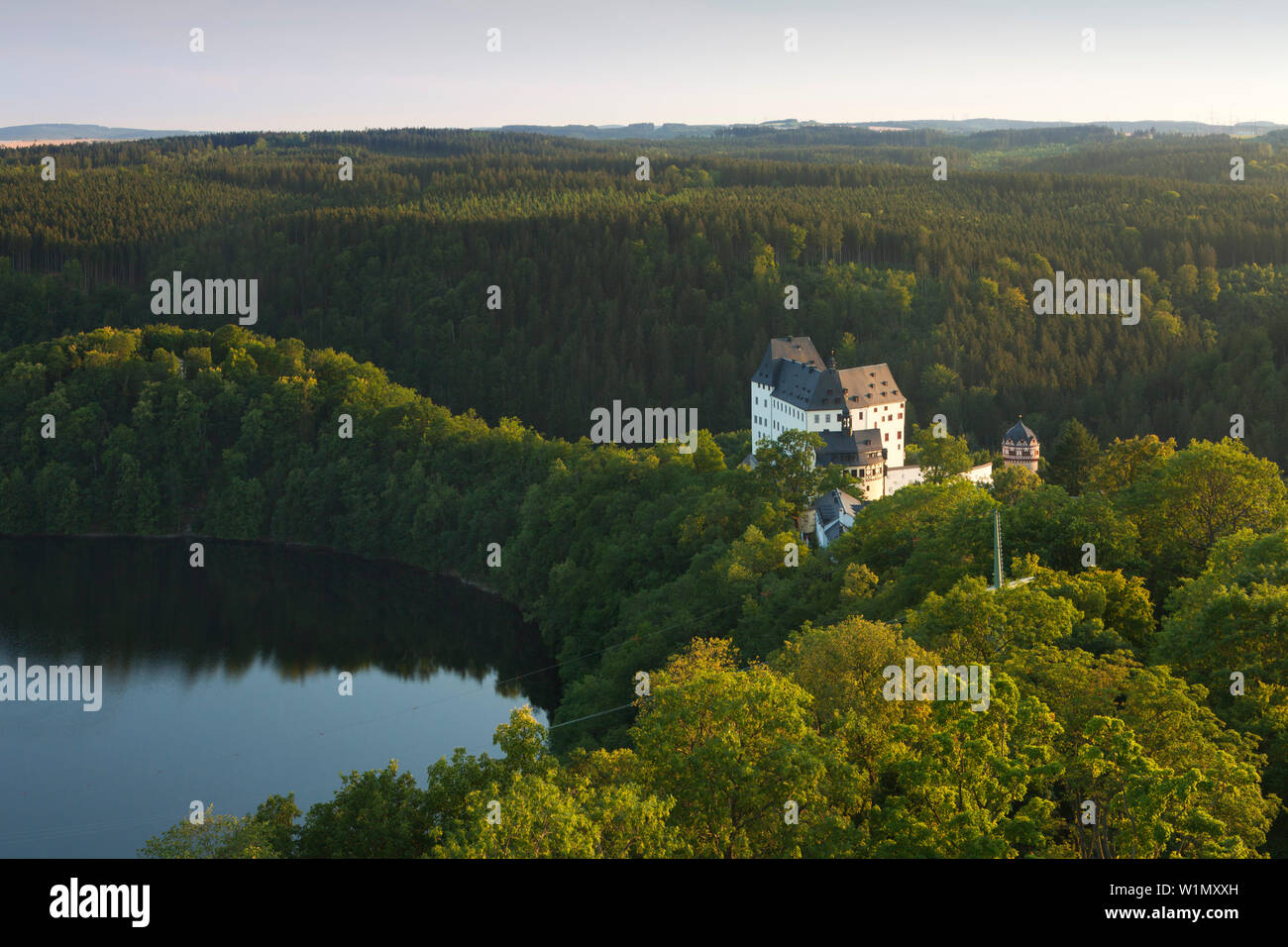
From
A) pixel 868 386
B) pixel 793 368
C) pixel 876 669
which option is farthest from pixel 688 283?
pixel 876 669

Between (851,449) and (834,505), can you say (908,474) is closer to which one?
(851,449)

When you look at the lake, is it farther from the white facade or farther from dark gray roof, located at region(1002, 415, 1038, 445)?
dark gray roof, located at region(1002, 415, 1038, 445)

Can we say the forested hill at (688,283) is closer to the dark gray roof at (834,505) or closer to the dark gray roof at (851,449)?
the dark gray roof at (851,449)

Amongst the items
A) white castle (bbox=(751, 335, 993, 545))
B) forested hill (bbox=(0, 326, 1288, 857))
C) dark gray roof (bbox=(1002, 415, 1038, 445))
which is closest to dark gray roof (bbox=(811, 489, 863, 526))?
forested hill (bbox=(0, 326, 1288, 857))

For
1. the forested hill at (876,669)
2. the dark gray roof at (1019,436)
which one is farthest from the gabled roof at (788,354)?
the dark gray roof at (1019,436)

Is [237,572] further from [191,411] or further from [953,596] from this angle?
[953,596]

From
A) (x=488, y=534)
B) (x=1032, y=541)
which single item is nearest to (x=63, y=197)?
(x=488, y=534)
